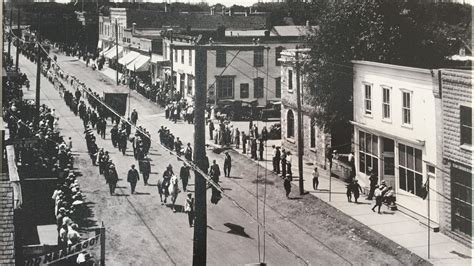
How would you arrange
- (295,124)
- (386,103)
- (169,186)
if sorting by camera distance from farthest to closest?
(295,124) → (386,103) → (169,186)

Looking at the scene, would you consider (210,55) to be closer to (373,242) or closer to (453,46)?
(453,46)

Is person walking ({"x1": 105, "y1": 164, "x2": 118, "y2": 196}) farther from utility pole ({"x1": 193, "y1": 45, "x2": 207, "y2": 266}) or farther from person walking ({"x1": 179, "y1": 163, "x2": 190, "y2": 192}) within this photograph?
utility pole ({"x1": 193, "y1": 45, "x2": 207, "y2": 266})

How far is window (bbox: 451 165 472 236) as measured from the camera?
66.7ft

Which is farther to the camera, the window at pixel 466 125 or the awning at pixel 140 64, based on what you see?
the awning at pixel 140 64

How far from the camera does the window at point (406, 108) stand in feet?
77.9

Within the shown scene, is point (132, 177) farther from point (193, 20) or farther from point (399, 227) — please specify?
point (193, 20)

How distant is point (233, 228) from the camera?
2264 cm

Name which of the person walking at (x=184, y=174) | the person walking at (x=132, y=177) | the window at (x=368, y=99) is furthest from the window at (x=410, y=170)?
the person walking at (x=132, y=177)

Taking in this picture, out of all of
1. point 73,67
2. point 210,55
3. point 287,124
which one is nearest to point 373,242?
point 287,124

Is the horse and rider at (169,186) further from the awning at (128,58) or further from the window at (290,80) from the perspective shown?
the awning at (128,58)

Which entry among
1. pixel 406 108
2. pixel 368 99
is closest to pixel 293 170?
pixel 368 99

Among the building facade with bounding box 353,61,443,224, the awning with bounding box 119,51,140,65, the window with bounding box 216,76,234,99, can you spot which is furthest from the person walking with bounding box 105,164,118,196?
the awning with bounding box 119,51,140,65

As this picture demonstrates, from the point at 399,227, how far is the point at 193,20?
5278cm

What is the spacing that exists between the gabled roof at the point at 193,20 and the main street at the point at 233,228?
40.2m
